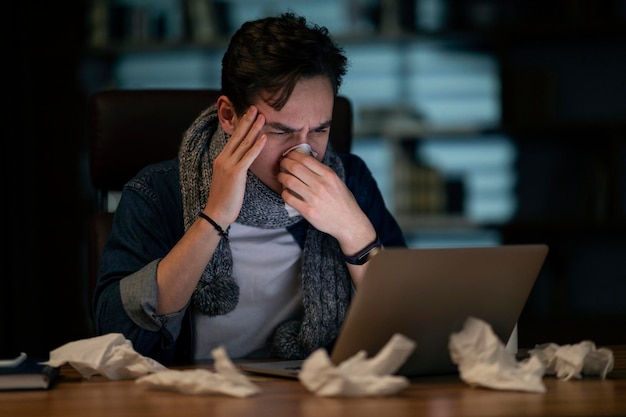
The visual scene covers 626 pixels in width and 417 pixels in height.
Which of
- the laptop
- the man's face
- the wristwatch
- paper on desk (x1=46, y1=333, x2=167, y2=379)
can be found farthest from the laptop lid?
the man's face

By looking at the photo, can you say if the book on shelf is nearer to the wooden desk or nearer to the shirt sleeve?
the wooden desk

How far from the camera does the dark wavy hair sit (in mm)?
1680

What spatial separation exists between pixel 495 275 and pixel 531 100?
9.49 ft

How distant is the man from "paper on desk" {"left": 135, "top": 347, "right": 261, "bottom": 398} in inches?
18.0

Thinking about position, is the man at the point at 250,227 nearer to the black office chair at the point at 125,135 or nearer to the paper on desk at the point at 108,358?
the black office chair at the point at 125,135

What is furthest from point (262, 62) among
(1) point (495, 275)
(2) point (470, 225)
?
(2) point (470, 225)

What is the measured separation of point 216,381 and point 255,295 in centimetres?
73

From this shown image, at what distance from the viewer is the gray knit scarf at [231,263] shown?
1759mm

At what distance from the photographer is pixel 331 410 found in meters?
1.00

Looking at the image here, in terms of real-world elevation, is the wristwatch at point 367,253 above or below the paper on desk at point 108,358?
above

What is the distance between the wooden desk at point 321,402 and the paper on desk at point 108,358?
4cm

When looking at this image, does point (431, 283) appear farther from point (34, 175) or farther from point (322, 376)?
point (34, 175)

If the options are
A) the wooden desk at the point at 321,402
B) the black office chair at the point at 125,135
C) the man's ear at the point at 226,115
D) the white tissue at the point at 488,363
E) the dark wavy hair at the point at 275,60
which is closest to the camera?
the wooden desk at the point at 321,402

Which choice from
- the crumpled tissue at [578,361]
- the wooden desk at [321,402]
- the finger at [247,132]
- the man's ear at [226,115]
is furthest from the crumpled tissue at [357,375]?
the man's ear at [226,115]
